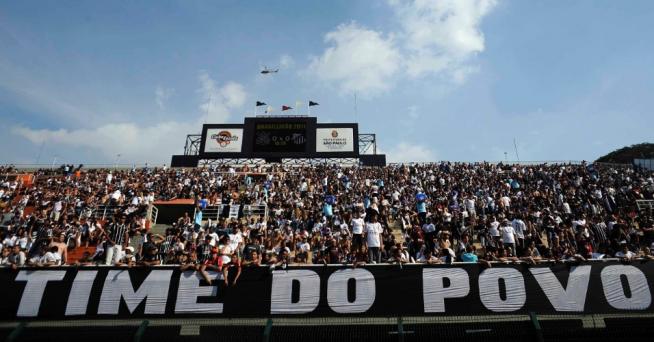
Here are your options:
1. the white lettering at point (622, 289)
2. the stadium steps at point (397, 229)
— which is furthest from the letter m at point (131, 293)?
the stadium steps at point (397, 229)

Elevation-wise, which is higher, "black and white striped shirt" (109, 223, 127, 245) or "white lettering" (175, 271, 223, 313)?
"black and white striped shirt" (109, 223, 127, 245)

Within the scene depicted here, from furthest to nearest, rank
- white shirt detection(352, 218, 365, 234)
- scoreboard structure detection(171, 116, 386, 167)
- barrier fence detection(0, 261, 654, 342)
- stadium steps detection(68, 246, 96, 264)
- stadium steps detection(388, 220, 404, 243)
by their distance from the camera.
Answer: scoreboard structure detection(171, 116, 386, 167) < stadium steps detection(388, 220, 404, 243) < stadium steps detection(68, 246, 96, 264) < white shirt detection(352, 218, 365, 234) < barrier fence detection(0, 261, 654, 342)

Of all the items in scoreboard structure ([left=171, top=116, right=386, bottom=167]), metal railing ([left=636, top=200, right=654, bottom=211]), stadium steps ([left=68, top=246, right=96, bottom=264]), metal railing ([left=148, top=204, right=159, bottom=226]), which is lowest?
stadium steps ([left=68, top=246, right=96, bottom=264])

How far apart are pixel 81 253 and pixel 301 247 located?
991 centimetres

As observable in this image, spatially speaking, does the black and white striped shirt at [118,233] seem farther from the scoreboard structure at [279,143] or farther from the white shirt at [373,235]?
the scoreboard structure at [279,143]

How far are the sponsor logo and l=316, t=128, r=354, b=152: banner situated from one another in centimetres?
795

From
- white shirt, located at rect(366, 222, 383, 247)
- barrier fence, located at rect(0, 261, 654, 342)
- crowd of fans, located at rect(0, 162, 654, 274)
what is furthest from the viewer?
crowd of fans, located at rect(0, 162, 654, 274)

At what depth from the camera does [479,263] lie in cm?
887

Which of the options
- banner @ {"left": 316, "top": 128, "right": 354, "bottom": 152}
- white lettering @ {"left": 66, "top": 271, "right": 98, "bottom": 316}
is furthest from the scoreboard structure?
white lettering @ {"left": 66, "top": 271, "right": 98, "bottom": 316}

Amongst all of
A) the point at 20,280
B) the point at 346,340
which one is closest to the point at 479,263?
the point at 346,340

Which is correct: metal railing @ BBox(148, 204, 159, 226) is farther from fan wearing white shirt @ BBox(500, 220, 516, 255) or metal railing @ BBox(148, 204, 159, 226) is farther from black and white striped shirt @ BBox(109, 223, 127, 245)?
fan wearing white shirt @ BBox(500, 220, 516, 255)

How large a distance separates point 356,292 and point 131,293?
5.27 meters

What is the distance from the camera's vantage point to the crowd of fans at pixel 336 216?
462 inches

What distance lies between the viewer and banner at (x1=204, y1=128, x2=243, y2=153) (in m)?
34.2
